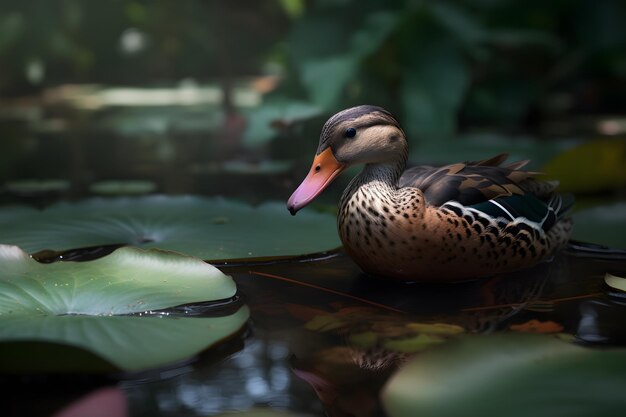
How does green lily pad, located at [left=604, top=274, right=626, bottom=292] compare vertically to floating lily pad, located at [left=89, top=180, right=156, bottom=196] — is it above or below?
below

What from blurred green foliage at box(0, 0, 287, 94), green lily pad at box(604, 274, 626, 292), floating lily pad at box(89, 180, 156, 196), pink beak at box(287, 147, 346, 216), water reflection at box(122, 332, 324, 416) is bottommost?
water reflection at box(122, 332, 324, 416)

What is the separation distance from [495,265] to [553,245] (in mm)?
250

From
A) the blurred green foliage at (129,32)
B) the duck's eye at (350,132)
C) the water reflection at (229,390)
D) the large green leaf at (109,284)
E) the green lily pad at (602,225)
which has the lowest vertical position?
the water reflection at (229,390)

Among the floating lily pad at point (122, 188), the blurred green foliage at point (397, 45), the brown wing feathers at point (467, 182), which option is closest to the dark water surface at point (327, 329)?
the brown wing feathers at point (467, 182)

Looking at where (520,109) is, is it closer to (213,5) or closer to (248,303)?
(213,5)

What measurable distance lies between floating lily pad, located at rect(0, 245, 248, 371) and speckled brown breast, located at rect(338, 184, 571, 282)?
13.3 inches

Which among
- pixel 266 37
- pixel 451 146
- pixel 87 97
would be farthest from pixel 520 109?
pixel 87 97

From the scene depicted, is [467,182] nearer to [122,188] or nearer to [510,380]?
[510,380]

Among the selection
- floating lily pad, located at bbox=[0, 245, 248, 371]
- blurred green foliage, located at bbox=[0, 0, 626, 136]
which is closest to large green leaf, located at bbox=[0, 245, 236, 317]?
floating lily pad, located at bbox=[0, 245, 248, 371]

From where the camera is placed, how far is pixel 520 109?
18.2ft

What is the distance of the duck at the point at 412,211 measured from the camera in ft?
5.71

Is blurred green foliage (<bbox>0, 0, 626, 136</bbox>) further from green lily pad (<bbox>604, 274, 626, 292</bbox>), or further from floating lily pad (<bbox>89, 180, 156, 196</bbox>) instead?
green lily pad (<bbox>604, 274, 626, 292</bbox>)

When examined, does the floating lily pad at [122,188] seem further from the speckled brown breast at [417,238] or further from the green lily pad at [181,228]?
the speckled brown breast at [417,238]

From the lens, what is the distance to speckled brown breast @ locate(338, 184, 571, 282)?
174 cm
